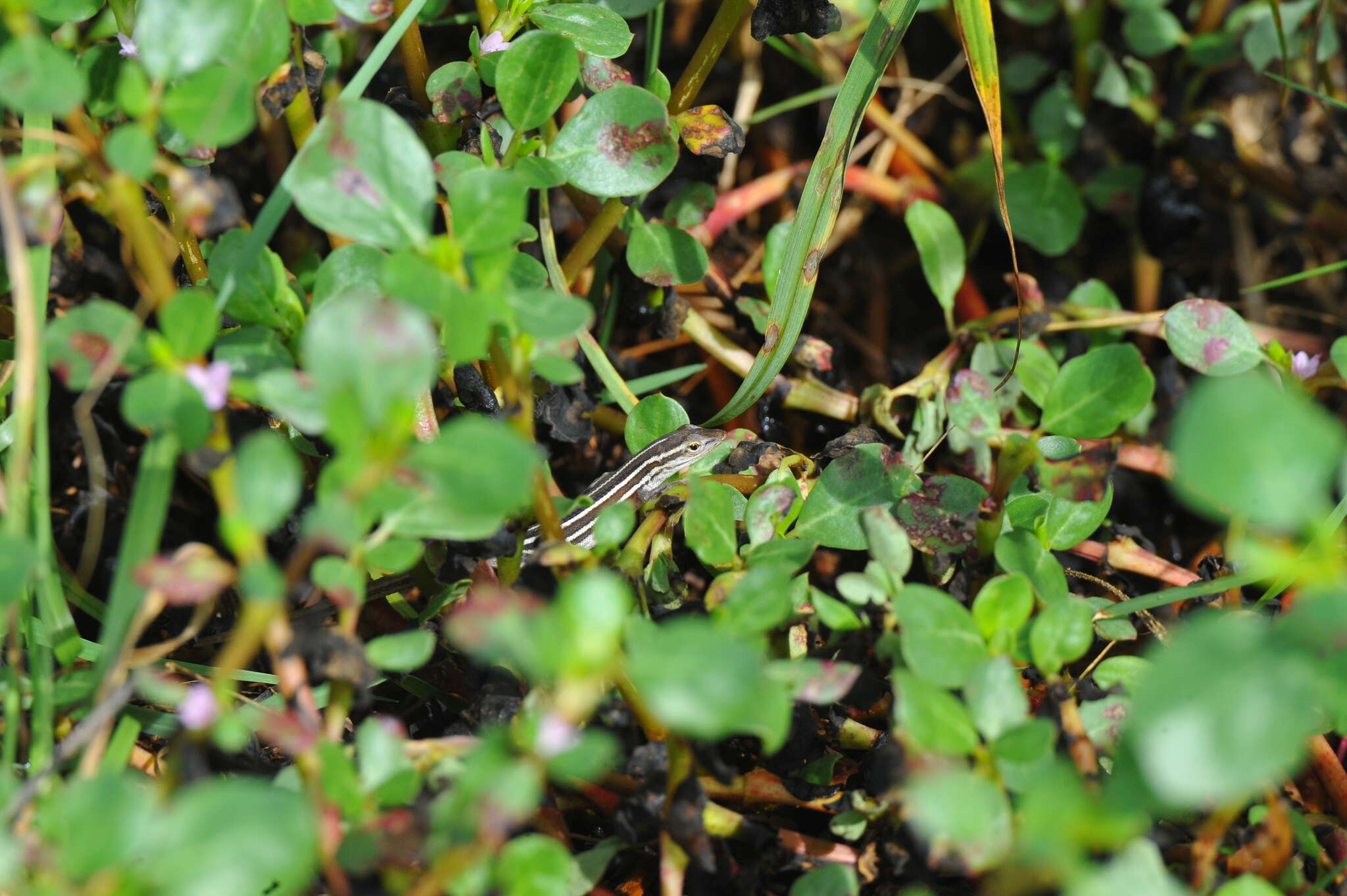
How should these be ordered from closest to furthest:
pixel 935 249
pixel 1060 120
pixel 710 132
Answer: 1. pixel 710 132
2. pixel 935 249
3. pixel 1060 120

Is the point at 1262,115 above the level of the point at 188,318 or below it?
below

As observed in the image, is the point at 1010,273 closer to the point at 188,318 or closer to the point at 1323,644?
the point at 1323,644

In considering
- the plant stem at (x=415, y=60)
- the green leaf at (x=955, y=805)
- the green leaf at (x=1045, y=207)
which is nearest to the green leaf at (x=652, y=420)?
the plant stem at (x=415, y=60)

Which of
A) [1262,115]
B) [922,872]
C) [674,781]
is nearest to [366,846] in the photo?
[674,781]

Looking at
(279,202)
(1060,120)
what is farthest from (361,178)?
(1060,120)

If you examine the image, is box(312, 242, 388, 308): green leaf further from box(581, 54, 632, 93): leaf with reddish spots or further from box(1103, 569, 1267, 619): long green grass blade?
box(1103, 569, 1267, 619): long green grass blade

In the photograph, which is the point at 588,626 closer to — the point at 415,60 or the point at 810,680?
the point at 810,680
